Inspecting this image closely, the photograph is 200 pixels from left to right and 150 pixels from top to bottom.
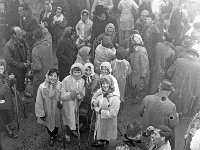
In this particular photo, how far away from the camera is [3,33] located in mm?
9586

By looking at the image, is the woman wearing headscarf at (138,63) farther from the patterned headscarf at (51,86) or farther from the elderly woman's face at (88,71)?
the patterned headscarf at (51,86)

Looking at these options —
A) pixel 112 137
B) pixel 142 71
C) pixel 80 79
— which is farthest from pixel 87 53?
pixel 112 137

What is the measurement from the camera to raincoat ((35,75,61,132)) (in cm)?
628

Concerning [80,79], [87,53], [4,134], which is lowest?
[4,134]

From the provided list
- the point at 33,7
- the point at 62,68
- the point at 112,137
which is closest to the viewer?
the point at 112,137

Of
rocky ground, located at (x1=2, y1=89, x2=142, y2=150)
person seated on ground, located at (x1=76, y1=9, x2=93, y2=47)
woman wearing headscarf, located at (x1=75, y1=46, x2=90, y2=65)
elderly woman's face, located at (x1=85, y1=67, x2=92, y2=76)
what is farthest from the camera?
person seated on ground, located at (x1=76, y1=9, x2=93, y2=47)

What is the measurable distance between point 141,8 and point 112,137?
5295 millimetres

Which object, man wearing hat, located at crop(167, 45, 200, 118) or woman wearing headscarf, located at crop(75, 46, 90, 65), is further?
woman wearing headscarf, located at crop(75, 46, 90, 65)

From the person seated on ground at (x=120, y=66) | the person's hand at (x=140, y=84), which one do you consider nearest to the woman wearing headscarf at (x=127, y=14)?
the person's hand at (x=140, y=84)

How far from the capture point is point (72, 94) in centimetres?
639

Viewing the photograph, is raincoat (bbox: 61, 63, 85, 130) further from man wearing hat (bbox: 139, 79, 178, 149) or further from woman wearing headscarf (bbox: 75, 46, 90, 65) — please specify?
man wearing hat (bbox: 139, 79, 178, 149)

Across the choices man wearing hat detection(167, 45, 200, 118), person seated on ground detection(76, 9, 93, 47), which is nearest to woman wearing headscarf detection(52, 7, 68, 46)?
person seated on ground detection(76, 9, 93, 47)

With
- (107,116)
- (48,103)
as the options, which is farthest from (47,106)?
(107,116)

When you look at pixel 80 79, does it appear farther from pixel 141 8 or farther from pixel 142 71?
pixel 141 8
